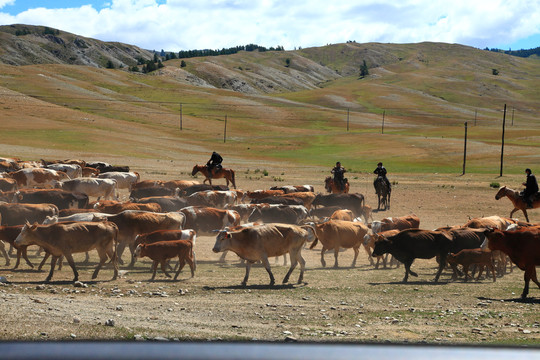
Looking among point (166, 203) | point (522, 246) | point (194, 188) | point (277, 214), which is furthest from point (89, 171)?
point (522, 246)

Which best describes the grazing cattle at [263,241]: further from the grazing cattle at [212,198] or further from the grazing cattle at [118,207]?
the grazing cattle at [212,198]

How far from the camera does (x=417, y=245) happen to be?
595 inches

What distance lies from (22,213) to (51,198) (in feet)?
11.6

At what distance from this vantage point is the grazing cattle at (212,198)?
23.8 meters

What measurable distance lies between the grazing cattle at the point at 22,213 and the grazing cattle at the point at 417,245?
1037cm

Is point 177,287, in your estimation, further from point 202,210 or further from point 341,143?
point 341,143

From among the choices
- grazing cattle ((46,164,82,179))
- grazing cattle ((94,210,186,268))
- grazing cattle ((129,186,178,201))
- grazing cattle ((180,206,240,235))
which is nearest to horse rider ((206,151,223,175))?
grazing cattle ((46,164,82,179))

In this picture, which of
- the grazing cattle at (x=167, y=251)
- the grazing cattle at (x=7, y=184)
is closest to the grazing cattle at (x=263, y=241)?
the grazing cattle at (x=167, y=251)

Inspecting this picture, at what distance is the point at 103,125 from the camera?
299 ft

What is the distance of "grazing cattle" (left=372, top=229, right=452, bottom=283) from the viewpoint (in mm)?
15094

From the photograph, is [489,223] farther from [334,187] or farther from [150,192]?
[150,192]

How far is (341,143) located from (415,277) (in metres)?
78.6

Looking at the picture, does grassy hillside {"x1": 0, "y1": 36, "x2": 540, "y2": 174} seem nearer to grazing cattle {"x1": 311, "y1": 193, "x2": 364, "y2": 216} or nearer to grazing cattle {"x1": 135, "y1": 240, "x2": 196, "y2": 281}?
grazing cattle {"x1": 311, "y1": 193, "x2": 364, "y2": 216}

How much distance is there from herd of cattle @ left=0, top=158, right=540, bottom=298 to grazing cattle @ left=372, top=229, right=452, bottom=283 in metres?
0.03
